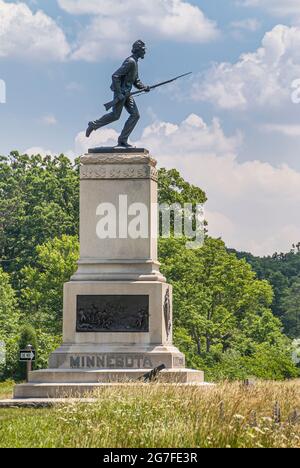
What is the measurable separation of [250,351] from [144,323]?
109 ft

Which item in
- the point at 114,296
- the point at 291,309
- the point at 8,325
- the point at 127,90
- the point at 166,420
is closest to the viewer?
the point at 166,420

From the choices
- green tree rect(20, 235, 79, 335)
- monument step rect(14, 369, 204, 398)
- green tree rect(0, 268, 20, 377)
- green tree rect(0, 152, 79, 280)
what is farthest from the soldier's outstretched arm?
green tree rect(0, 152, 79, 280)

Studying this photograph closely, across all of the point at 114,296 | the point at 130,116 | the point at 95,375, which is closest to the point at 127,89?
the point at 130,116

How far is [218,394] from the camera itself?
68.5 ft

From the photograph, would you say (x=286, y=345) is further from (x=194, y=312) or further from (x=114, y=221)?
(x=114, y=221)

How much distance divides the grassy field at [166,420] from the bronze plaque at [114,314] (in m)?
5.52

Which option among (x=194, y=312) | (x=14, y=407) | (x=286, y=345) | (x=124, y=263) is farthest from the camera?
(x=286, y=345)

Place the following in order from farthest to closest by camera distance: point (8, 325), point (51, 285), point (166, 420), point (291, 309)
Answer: point (291, 309), point (51, 285), point (8, 325), point (166, 420)

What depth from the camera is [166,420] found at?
18.7 meters

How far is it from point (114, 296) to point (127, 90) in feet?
19.1

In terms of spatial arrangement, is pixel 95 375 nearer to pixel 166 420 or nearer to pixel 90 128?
pixel 90 128

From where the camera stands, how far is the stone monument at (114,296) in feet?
93.2

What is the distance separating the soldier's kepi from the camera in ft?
104
